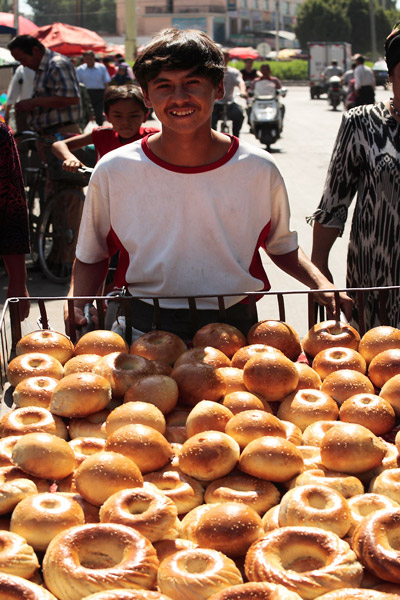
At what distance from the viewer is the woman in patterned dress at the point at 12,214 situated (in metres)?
3.73

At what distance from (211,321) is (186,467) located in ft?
3.46

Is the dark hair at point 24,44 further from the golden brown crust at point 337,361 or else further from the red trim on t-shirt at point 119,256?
the golden brown crust at point 337,361

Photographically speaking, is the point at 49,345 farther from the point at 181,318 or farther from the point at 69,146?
the point at 69,146

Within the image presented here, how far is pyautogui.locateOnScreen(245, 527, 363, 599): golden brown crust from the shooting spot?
1.62 m

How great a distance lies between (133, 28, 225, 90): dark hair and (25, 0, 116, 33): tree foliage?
294 feet

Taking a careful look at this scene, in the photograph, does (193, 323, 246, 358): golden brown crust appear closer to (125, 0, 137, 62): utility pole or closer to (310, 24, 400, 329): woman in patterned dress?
(310, 24, 400, 329): woman in patterned dress

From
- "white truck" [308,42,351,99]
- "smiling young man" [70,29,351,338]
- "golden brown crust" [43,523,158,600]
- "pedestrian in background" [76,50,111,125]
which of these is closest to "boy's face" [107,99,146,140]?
"smiling young man" [70,29,351,338]

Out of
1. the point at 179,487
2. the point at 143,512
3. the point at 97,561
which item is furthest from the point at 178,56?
the point at 97,561

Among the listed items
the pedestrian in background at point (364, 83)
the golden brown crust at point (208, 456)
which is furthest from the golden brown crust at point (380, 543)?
the pedestrian in background at point (364, 83)

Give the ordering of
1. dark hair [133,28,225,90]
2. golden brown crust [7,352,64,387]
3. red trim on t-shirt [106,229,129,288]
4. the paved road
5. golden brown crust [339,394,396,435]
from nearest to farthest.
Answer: golden brown crust [339,394,396,435] < golden brown crust [7,352,64,387] < dark hair [133,28,225,90] < red trim on t-shirt [106,229,129,288] < the paved road

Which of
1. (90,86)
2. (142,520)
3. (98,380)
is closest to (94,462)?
(142,520)

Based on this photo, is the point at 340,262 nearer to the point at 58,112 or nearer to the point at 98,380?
the point at 58,112

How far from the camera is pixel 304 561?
1.73 meters

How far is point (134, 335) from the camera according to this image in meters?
3.04
